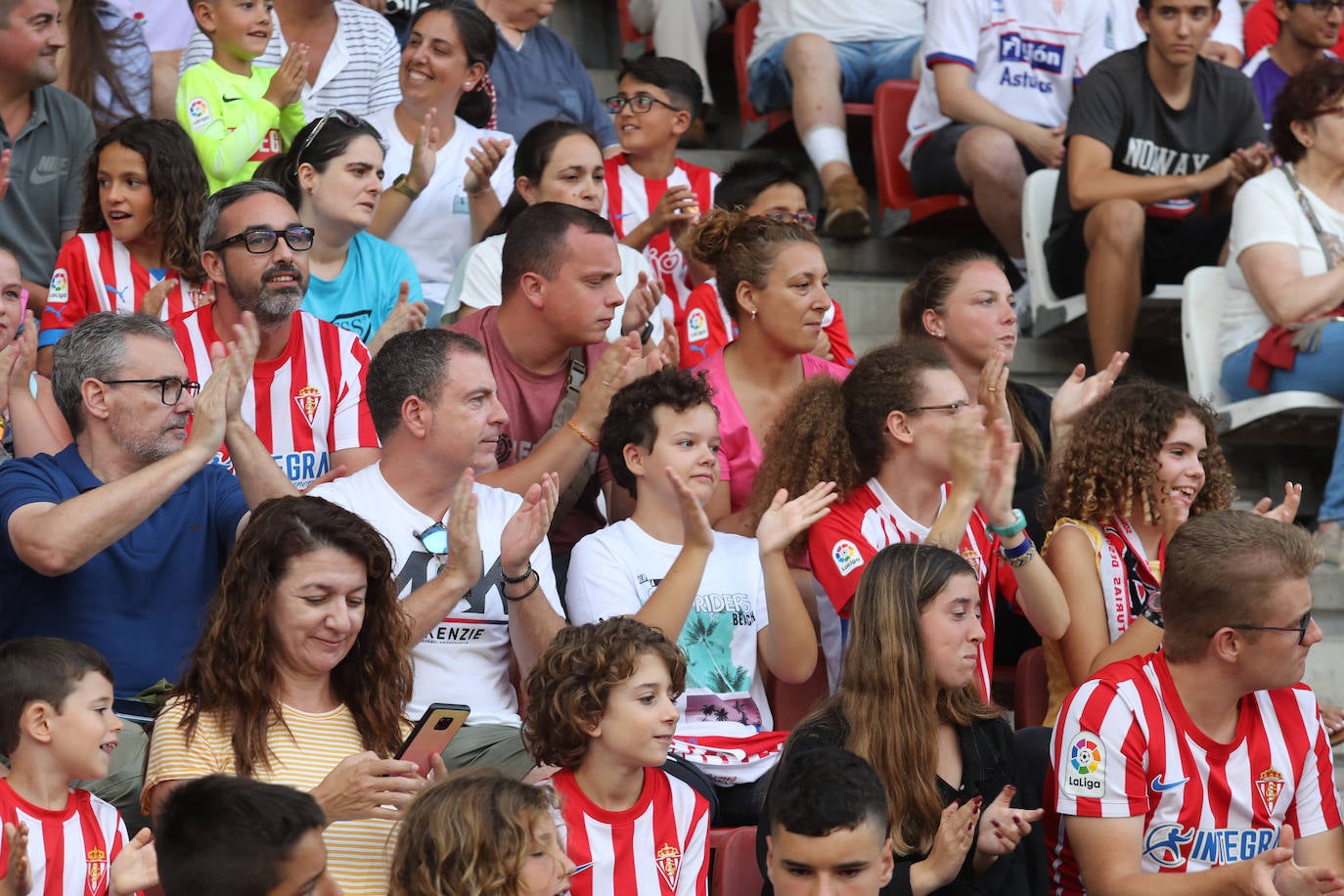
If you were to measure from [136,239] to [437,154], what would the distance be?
1.40 m

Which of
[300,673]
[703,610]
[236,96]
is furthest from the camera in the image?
[236,96]

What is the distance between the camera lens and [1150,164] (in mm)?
6156

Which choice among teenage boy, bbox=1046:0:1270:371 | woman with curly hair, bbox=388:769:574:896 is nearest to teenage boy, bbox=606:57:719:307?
teenage boy, bbox=1046:0:1270:371

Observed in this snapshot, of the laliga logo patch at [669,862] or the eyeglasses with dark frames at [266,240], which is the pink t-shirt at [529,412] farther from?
the laliga logo patch at [669,862]

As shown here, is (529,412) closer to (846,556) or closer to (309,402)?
(309,402)

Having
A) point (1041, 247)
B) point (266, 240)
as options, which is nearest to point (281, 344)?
point (266, 240)

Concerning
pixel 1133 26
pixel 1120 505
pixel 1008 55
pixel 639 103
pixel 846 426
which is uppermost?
pixel 1133 26

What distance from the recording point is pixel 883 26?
7.08 metres

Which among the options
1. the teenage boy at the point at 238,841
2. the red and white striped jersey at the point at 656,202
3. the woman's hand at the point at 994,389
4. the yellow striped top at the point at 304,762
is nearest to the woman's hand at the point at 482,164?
the red and white striped jersey at the point at 656,202

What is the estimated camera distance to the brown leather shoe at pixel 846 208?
647 cm

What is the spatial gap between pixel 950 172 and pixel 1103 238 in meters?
0.78

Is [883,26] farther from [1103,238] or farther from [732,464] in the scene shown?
[732,464]

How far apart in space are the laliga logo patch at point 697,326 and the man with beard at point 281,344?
1188 mm

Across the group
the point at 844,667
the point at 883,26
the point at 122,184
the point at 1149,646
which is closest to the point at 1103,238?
the point at 883,26
